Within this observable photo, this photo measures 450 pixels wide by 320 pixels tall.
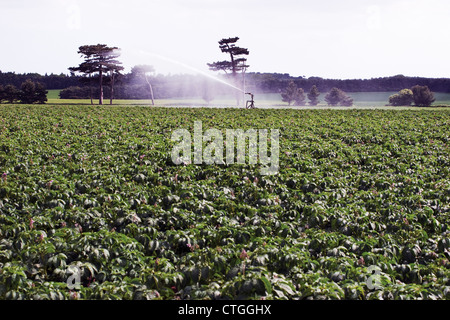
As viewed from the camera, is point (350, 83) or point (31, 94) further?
point (350, 83)

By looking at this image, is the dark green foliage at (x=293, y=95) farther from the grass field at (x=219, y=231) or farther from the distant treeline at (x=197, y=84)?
the grass field at (x=219, y=231)

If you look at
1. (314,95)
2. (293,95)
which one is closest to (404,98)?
(314,95)

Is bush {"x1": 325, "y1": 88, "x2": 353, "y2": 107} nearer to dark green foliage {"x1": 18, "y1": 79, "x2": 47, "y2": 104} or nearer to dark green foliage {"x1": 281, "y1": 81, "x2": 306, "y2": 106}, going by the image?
dark green foliage {"x1": 281, "y1": 81, "x2": 306, "y2": 106}

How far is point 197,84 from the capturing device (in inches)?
4188

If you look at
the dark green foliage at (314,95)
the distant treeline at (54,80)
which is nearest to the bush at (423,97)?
the dark green foliage at (314,95)

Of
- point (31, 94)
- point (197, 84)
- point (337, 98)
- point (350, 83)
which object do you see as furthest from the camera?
point (350, 83)

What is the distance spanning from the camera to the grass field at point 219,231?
5.48 meters

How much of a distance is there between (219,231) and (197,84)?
101512mm

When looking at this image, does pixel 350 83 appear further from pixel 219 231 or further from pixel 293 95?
pixel 219 231

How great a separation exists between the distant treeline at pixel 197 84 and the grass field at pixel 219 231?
69.6m
